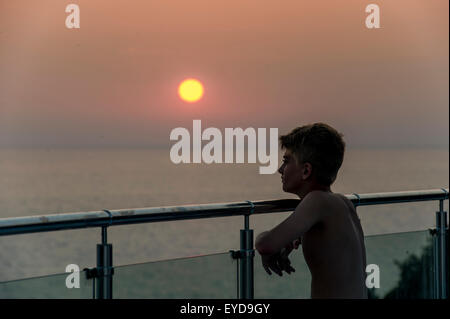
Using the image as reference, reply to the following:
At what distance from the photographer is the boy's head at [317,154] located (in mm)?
2490

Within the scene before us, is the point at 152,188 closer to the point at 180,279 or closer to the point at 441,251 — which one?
the point at 441,251

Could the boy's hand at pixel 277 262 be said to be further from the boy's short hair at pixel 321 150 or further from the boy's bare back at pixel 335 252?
the boy's short hair at pixel 321 150

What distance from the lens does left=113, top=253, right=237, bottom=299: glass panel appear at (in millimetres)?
3070

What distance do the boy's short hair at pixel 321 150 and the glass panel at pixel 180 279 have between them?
2.87ft

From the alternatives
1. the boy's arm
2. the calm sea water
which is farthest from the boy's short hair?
the calm sea water

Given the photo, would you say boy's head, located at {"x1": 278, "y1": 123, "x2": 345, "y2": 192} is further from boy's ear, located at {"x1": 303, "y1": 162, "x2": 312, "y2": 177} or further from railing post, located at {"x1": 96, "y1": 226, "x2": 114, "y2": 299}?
railing post, located at {"x1": 96, "y1": 226, "x2": 114, "y2": 299}

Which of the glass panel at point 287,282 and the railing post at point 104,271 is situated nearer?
the railing post at point 104,271

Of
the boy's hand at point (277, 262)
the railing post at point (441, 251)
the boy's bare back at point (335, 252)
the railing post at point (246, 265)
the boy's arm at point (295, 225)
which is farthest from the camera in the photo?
the railing post at point (441, 251)

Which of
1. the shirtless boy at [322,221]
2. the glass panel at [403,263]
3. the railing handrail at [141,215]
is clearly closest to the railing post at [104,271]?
the railing handrail at [141,215]

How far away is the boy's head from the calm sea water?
108 feet

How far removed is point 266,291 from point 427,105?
38.3 m

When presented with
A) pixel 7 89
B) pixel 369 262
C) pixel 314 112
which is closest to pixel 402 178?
pixel 314 112

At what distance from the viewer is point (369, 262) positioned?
3.96 m
